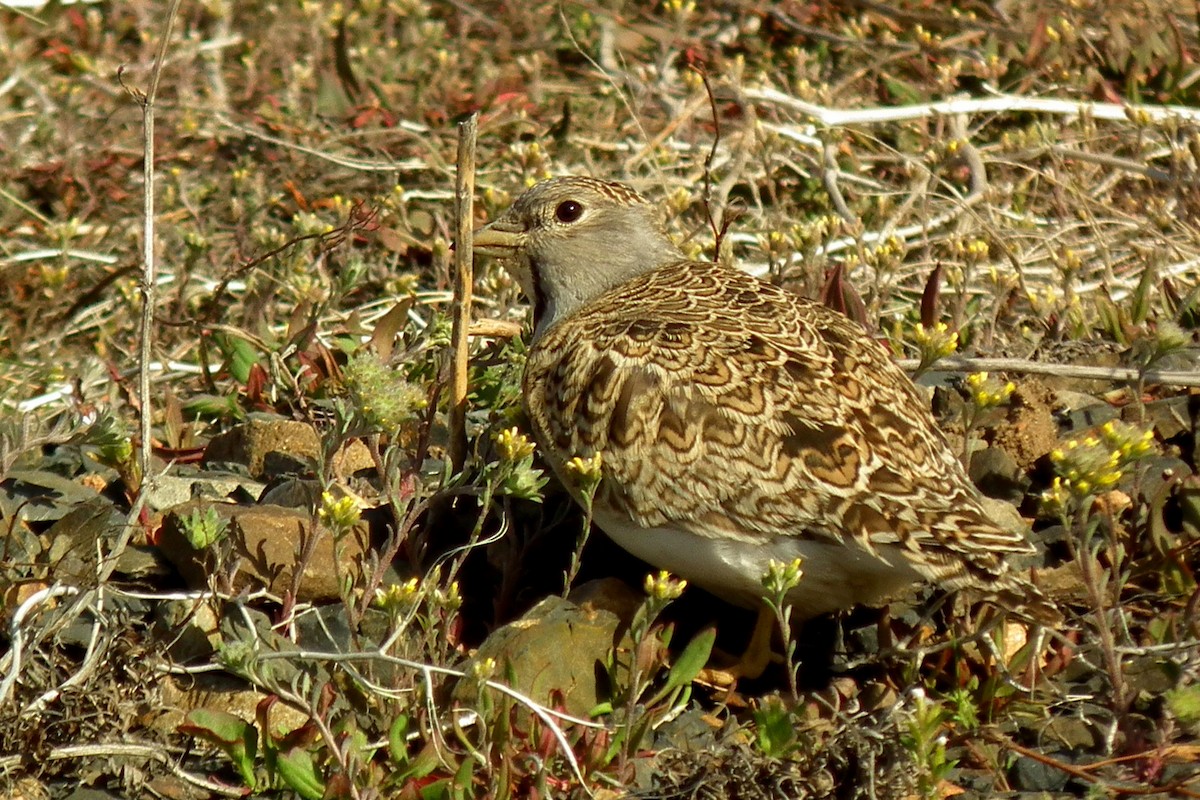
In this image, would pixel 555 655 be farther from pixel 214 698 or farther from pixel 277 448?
pixel 277 448

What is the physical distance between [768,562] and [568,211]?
1.90 m

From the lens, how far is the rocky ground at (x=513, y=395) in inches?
160

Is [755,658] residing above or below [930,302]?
below

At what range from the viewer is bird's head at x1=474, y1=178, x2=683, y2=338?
5816mm

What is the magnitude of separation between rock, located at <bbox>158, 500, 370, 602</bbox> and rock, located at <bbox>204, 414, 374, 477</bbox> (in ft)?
2.08

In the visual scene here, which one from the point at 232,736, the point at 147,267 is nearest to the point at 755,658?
the point at 232,736

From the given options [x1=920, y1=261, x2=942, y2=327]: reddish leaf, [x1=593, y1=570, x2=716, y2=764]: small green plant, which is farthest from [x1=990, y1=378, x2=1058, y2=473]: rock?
[x1=593, y1=570, x2=716, y2=764]: small green plant

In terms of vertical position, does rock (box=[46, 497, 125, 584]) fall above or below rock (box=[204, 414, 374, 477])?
above

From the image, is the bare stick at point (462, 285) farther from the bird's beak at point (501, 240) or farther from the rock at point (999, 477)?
the rock at point (999, 477)

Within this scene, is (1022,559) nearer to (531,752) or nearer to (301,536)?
(531,752)

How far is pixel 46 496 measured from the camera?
16.7 ft

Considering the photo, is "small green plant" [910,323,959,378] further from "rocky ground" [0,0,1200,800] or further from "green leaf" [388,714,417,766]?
"green leaf" [388,714,417,766]

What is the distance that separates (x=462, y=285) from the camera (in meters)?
4.87

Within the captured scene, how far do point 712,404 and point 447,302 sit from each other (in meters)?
2.42
